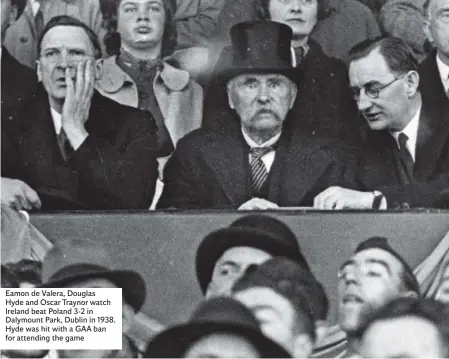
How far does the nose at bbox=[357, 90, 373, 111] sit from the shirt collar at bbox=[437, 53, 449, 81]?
1.75 feet

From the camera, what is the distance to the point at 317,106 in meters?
6.46

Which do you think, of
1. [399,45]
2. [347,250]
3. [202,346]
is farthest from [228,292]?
[399,45]

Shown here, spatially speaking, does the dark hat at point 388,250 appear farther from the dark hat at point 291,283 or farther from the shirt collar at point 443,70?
the shirt collar at point 443,70

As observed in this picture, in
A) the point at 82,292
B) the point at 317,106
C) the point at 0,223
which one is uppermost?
the point at 317,106

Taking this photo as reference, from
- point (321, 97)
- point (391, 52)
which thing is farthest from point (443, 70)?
point (321, 97)

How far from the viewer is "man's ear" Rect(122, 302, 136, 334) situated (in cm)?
636

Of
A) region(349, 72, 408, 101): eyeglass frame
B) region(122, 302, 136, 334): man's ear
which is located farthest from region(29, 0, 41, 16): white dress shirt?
region(349, 72, 408, 101): eyeglass frame

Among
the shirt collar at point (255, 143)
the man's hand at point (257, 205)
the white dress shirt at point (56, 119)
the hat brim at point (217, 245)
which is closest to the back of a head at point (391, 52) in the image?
the shirt collar at point (255, 143)

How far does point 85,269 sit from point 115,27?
1750mm

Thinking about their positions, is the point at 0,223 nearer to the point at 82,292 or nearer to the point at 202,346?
→ the point at 82,292

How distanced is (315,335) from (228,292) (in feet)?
2.19

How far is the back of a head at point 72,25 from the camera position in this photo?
21.5 ft

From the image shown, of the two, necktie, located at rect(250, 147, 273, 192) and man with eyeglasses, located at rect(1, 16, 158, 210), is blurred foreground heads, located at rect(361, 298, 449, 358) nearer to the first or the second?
necktie, located at rect(250, 147, 273, 192)

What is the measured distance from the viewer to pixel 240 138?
6.51 meters
